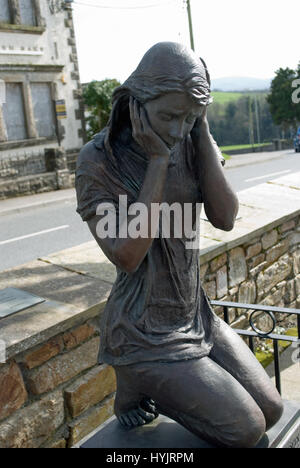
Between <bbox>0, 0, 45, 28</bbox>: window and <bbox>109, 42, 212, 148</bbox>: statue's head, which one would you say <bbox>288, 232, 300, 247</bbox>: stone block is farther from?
<bbox>0, 0, 45, 28</bbox>: window

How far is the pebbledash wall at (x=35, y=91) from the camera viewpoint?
14.3 meters

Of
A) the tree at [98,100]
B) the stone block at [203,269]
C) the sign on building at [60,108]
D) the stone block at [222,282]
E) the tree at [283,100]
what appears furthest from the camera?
the tree at [283,100]

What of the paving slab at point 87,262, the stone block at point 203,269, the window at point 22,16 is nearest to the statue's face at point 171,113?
the paving slab at point 87,262

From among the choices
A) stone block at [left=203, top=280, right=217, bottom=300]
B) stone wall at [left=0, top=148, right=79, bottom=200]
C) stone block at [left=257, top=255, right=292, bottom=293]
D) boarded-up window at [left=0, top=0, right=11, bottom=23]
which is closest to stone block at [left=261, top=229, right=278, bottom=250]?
stone block at [left=257, top=255, right=292, bottom=293]

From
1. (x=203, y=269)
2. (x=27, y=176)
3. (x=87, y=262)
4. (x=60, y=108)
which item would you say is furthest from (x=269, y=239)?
(x=60, y=108)

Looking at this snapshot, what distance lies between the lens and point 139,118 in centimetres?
191

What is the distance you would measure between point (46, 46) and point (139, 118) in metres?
15.2

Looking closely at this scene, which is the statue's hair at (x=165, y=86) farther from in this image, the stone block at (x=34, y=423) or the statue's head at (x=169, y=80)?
the stone block at (x=34, y=423)

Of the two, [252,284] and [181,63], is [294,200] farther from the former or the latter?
[181,63]

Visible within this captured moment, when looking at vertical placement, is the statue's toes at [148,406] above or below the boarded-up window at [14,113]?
below

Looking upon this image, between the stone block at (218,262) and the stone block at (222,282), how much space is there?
53 millimetres

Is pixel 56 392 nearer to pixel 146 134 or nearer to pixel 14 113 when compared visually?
pixel 146 134

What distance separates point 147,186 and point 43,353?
1444mm

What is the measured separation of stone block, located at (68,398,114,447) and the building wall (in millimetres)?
12395
